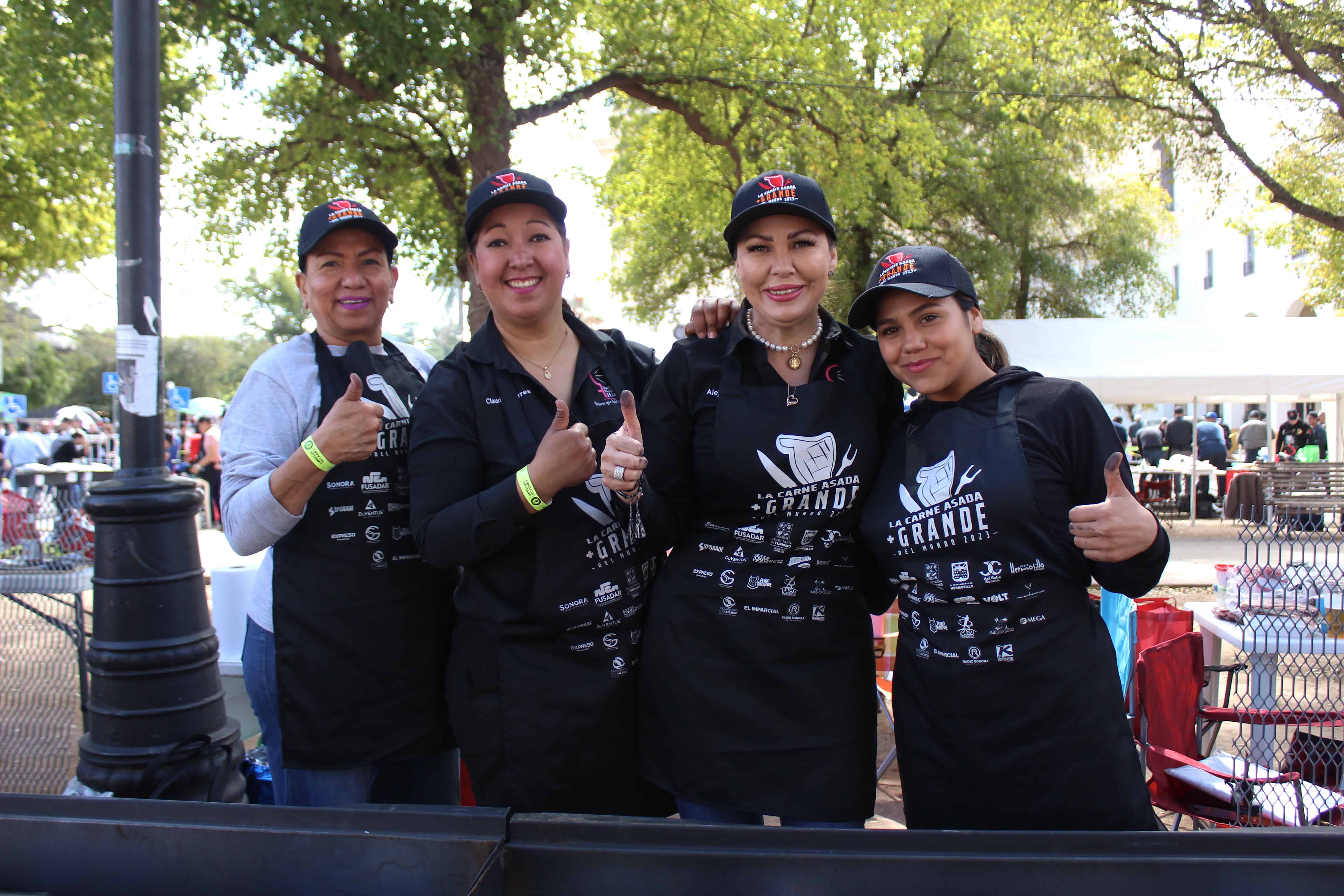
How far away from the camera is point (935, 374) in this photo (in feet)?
6.18

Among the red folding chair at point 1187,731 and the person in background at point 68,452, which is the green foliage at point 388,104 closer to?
the red folding chair at point 1187,731

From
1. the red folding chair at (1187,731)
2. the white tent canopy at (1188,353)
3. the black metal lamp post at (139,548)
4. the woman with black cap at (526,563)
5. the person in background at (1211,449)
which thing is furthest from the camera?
the person in background at (1211,449)

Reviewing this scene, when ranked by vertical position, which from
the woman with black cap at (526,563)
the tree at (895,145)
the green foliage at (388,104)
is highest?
the tree at (895,145)

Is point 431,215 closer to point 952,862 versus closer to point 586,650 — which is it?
point 586,650

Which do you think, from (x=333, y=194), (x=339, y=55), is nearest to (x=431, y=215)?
(x=333, y=194)

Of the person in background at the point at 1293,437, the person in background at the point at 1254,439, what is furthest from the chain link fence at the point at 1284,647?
the person in background at the point at 1254,439

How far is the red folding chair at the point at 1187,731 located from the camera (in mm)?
3156

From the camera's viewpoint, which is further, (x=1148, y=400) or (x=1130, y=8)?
(x=1148, y=400)

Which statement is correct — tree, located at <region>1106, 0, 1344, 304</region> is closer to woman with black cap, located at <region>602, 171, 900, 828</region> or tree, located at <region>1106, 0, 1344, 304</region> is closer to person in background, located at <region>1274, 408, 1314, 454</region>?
person in background, located at <region>1274, 408, 1314, 454</region>

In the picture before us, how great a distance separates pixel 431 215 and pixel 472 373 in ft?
25.8

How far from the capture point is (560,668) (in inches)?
75.6

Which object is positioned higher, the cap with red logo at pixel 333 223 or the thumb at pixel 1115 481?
the cap with red logo at pixel 333 223

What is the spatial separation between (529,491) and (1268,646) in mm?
3941

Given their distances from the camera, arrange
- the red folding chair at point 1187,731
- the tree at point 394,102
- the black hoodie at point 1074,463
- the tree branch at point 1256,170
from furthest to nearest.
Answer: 1. the tree branch at point 1256,170
2. the tree at point 394,102
3. the red folding chair at point 1187,731
4. the black hoodie at point 1074,463
